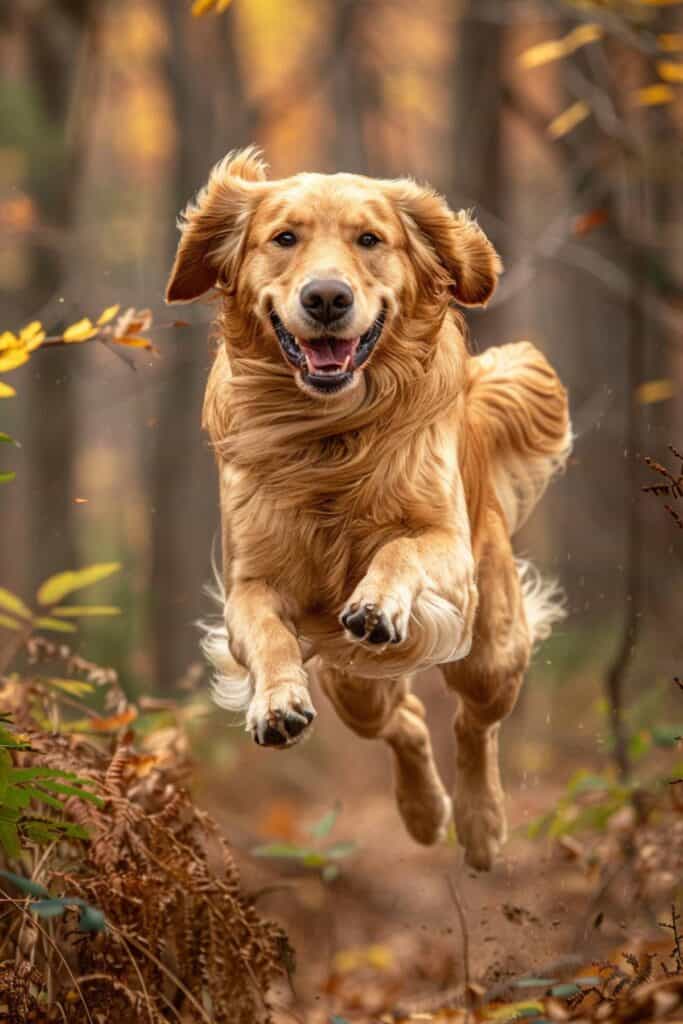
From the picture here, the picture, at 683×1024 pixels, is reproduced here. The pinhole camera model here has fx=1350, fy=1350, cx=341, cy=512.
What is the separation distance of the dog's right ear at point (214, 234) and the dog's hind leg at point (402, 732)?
59.9 inches

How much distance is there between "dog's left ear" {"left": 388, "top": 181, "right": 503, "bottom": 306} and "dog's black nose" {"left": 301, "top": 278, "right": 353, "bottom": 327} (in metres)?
0.55

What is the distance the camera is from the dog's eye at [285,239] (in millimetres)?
3986

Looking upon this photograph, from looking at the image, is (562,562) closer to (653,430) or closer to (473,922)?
(653,430)

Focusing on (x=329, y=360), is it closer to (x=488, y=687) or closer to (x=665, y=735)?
(x=488, y=687)

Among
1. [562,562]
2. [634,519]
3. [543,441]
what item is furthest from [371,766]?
[543,441]

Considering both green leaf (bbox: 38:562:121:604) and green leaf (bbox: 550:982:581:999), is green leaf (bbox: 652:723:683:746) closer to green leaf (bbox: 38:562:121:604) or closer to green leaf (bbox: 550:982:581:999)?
green leaf (bbox: 550:982:581:999)

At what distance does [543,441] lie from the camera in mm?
5301

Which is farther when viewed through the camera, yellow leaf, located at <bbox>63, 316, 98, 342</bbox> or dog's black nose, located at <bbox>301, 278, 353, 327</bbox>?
yellow leaf, located at <bbox>63, 316, 98, 342</bbox>

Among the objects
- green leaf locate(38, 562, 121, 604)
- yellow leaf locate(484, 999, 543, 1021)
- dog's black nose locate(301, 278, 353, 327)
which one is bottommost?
yellow leaf locate(484, 999, 543, 1021)

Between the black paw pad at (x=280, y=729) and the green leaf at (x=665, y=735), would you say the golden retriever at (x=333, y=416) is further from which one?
the green leaf at (x=665, y=735)

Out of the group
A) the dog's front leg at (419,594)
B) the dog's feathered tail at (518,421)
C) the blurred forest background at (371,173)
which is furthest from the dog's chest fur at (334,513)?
the blurred forest background at (371,173)

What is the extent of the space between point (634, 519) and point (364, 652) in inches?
116

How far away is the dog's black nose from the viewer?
3.73m

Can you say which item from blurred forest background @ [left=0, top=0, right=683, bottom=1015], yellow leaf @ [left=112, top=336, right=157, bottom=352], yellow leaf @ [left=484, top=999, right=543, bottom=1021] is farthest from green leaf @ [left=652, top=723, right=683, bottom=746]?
yellow leaf @ [left=112, top=336, right=157, bottom=352]
